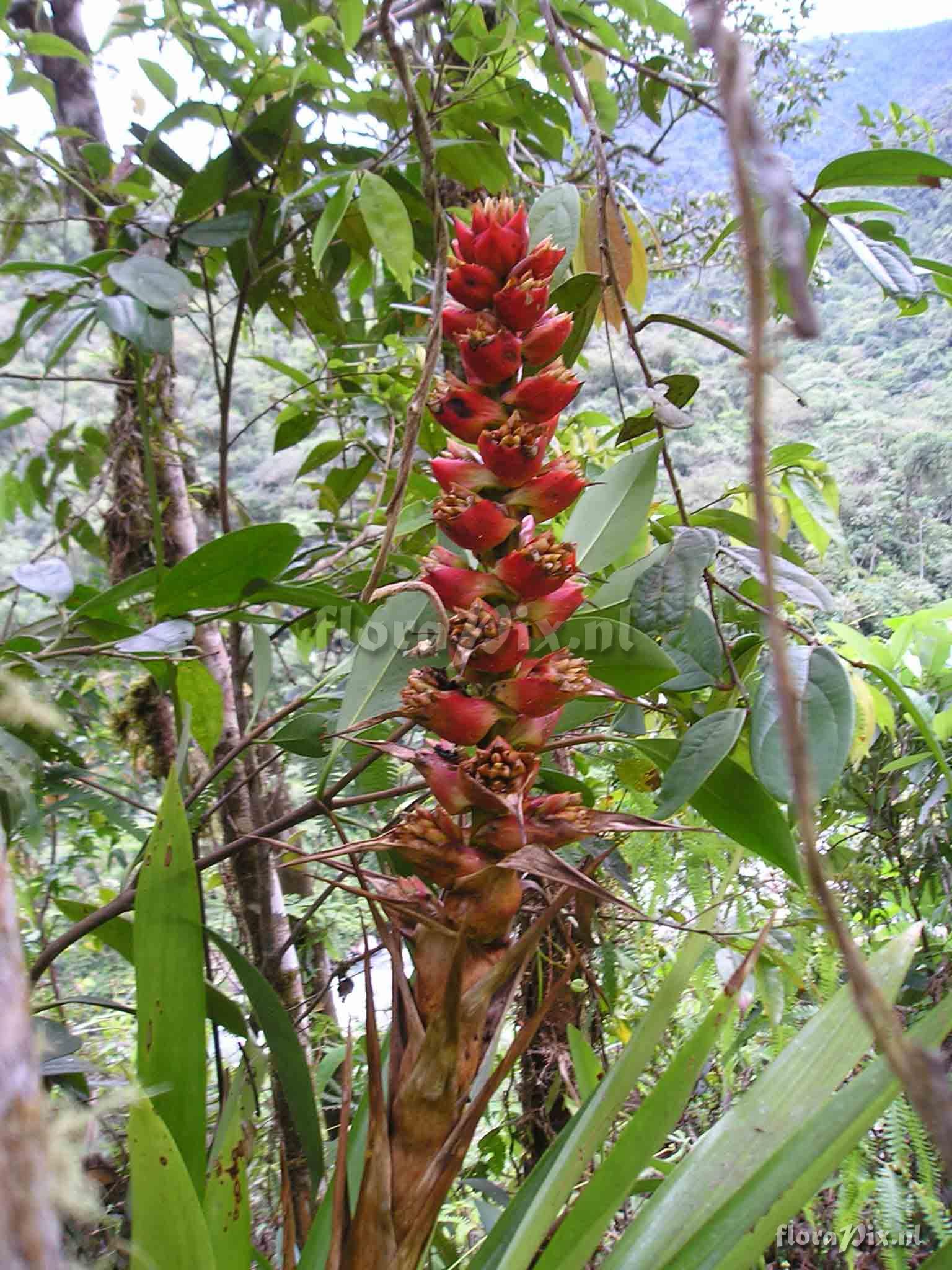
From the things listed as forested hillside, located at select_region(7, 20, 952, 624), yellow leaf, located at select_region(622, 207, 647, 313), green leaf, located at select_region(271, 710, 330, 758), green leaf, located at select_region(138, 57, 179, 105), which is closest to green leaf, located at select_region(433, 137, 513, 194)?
yellow leaf, located at select_region(622, 207, 647, 313)

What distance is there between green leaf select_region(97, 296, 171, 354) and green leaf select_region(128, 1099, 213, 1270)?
0.45 metres

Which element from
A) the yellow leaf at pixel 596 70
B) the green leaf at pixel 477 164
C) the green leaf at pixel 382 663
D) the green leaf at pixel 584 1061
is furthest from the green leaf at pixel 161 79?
the green leaf at pixel 584 1061

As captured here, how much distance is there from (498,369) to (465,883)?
0.79 ft

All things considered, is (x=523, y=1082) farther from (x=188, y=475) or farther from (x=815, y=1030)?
(x=188, y=475)

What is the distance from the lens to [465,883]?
347 mm

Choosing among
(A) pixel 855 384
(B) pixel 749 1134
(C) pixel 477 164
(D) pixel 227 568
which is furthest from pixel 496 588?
(A) pixel 855 384

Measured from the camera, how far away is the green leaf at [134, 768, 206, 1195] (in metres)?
0.36

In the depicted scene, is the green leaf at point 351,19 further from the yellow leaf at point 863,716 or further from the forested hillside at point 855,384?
the forested hillside at point 855,384

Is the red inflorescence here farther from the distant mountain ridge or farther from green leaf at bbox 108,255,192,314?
the distant mountain ridge

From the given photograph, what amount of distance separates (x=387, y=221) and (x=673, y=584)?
14.9 inches

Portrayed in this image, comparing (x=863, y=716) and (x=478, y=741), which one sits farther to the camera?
(x=863, y=716)

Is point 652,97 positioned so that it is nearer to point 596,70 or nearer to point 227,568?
point 596,70

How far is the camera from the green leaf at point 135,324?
0.55 metres

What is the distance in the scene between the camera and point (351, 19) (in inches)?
25.4
